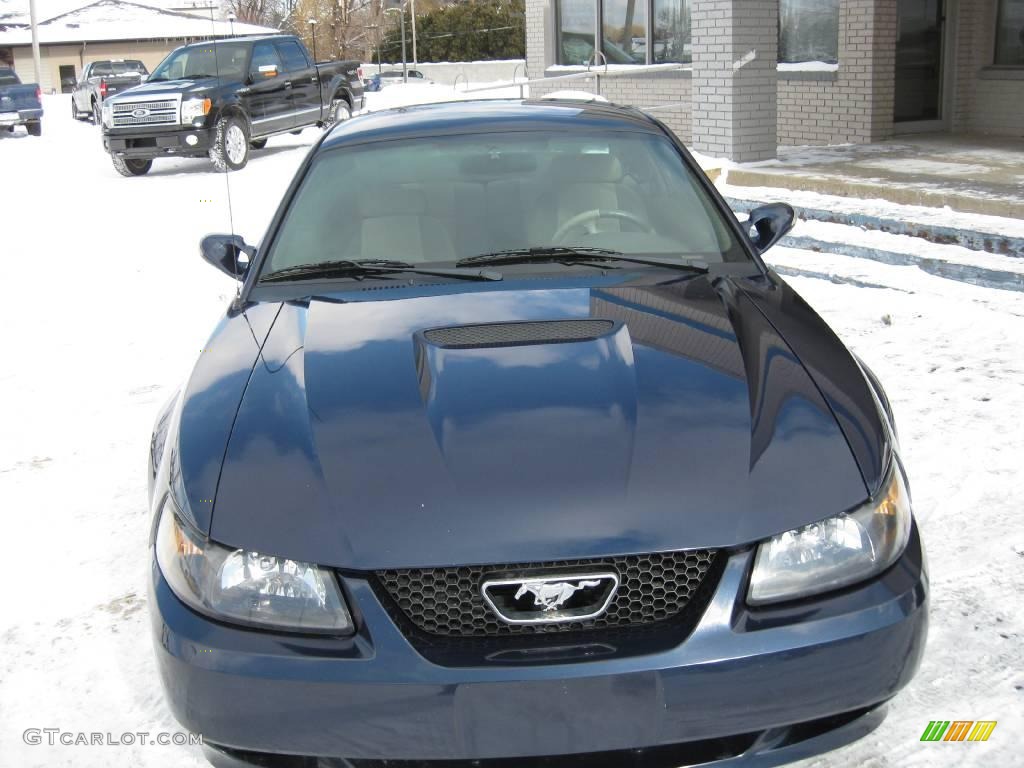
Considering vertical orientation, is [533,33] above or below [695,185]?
above

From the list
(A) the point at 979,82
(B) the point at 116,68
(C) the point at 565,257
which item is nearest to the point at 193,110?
(A) the point at 979,82

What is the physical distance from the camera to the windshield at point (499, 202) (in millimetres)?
3609

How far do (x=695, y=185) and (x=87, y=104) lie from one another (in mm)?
31519

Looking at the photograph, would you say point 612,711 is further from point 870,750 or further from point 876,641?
point 870,750

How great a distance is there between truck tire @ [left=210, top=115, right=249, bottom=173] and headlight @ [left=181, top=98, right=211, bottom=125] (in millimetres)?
285

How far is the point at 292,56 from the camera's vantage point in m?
19.0

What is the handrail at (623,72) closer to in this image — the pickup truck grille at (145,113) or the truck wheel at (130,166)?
the pickup truck grille at (145,113)

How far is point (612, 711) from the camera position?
2.12 metres

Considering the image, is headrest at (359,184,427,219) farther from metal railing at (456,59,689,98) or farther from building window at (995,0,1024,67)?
metal railing at (456,59,689,98)

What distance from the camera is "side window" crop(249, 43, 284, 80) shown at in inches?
711

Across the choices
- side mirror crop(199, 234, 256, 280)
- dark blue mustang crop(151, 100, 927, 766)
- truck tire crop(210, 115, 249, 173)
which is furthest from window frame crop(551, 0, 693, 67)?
dark blue mustang crop(151, 100, 927, 766)

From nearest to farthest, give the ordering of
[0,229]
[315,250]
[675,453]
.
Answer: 1. [675,453]
2. [315,250]
3. [0,229]

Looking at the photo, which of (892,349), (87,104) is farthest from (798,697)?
(87,104)

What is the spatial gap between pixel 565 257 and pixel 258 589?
1.59 metres
